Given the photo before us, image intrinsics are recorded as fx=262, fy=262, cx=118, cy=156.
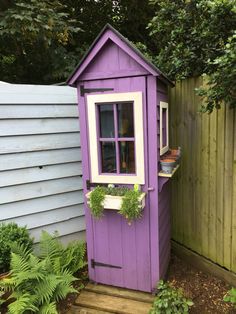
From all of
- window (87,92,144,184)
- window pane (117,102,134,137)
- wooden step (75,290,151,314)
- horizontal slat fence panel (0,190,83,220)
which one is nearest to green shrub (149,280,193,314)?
wooden step (75,290,151,314)

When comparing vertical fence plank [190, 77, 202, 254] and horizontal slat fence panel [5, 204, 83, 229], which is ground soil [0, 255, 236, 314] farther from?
horizontal slat fence panel [5, 204, 83, 229]

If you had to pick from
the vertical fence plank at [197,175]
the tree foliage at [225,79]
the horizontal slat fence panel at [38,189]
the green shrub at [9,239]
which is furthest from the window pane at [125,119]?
the green shrub at [9,239]

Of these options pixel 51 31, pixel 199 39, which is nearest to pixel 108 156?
pixel 199 39

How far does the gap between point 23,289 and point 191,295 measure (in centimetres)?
157

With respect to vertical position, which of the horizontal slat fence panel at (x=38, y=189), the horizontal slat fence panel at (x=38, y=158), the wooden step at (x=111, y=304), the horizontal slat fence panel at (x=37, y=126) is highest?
the horizontal slat fence panel at (x=37, y=126)

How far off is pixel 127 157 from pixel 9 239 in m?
1.47

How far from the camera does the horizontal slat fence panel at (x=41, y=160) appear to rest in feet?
9.20

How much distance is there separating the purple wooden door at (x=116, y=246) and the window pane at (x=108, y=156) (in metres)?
0.15

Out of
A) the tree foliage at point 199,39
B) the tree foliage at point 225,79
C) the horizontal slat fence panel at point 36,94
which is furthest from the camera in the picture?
the horizontal slat fence panel at point 36,94

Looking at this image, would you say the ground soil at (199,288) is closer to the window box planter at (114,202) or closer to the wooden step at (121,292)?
→ the wooden step at (121,292)

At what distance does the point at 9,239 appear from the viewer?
2.65m

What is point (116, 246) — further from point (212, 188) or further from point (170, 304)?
point (212, 188)

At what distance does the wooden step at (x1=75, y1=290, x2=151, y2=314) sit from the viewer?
92.1 inches

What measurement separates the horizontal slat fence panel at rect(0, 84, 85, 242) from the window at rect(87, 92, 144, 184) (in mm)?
768
